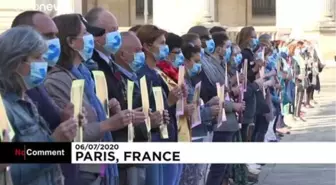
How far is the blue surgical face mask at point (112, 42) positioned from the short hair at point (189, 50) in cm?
212

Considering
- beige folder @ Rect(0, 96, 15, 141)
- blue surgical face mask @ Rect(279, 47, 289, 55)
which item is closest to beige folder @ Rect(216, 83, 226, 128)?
beige folder @ Rect(0, 96, 15, 141)

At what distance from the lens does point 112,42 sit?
6586 millimetres

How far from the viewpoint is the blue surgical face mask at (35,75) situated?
5117 mm

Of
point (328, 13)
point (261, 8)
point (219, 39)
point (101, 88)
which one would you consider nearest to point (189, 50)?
point (219, 39)

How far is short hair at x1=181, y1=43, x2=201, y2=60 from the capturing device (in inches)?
Result: 342

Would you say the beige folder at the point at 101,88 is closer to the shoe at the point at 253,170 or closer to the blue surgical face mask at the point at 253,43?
the shoe at the point at 253,170

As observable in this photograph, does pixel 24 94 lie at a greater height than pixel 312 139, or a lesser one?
greater

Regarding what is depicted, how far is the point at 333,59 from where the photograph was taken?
39.3 meters

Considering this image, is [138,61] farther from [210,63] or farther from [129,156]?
[210,63]

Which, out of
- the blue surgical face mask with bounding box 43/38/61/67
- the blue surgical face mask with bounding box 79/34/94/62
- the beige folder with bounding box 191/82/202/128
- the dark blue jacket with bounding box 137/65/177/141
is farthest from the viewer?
the beige folder with bounding box 191/82/202/128

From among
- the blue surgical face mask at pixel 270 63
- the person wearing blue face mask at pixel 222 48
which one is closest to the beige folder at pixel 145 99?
the person wearing blue face mask at pixel 222 48

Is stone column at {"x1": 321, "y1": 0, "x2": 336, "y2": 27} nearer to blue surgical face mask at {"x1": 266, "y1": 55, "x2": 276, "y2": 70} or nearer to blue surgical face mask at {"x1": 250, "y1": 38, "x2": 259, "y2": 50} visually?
blue surgical face mask at {"x1": 266, "y1": 55, "x2": 276, "y2": 70}

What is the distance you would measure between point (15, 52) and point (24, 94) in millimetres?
232

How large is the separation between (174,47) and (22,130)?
3.33 m
